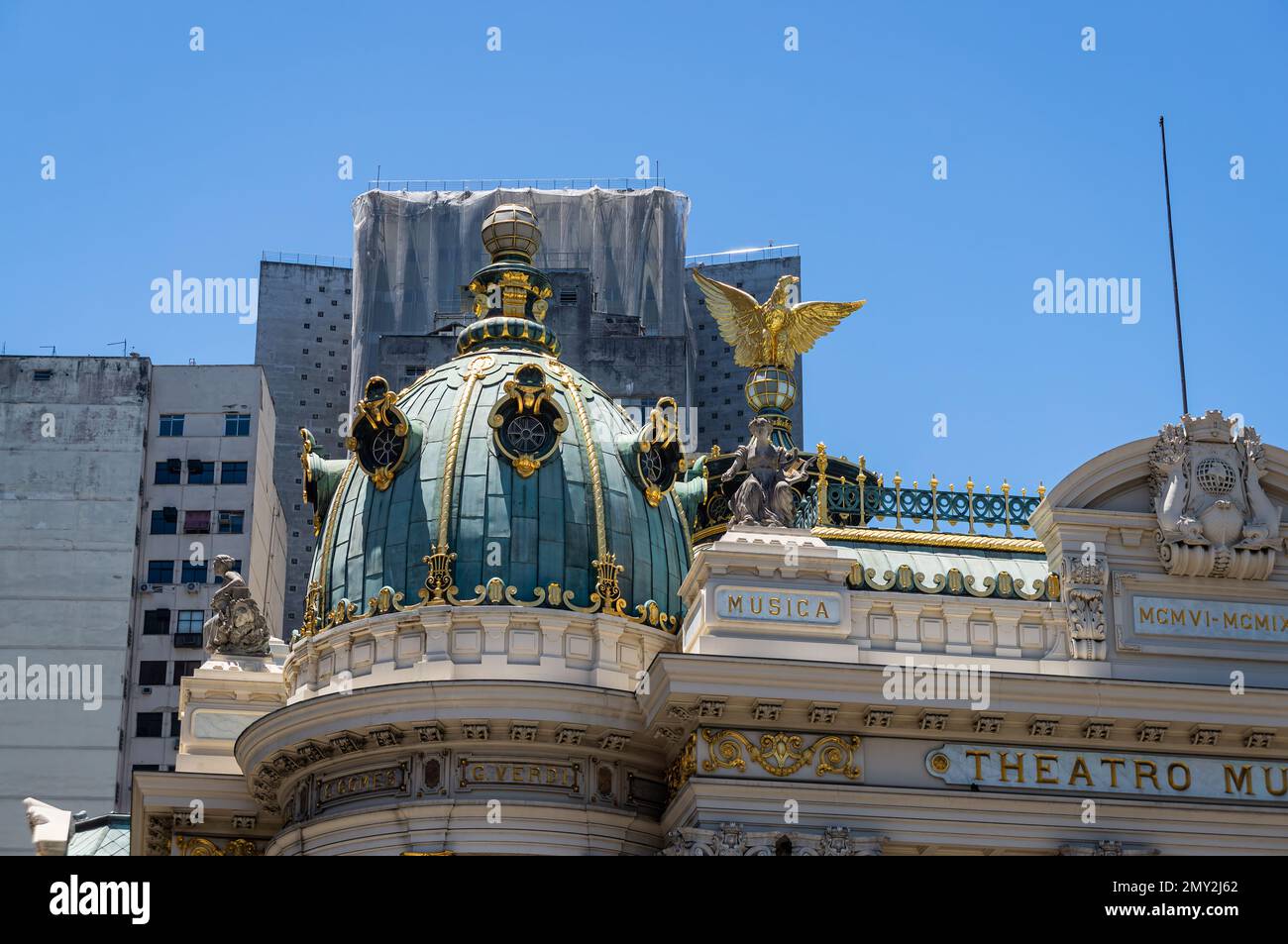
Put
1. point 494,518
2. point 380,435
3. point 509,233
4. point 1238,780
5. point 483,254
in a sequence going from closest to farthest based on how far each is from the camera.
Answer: point 1238,780
point 494,518
point 380,435
point 509,233
point 483,254

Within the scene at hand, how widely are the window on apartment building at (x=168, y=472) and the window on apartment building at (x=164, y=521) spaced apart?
1244 mm

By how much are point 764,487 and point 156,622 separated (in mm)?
62595

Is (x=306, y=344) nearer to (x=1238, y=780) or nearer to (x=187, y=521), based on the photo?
(x=187, y=521)

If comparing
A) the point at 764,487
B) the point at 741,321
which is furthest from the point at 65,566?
the point at 764,487

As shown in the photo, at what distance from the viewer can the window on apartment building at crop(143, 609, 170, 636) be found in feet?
320

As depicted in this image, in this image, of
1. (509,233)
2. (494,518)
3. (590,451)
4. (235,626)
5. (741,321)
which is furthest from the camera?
(509,233)

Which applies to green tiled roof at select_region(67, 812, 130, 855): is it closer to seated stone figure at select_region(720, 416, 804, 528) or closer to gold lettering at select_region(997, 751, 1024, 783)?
seated stone figure at select_region(720, 416, 804, 528)

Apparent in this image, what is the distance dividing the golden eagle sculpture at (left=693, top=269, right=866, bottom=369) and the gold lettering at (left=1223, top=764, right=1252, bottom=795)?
40.0ft

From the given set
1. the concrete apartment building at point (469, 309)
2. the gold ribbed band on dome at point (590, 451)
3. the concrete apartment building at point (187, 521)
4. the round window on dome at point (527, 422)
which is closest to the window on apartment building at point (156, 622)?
the concrete apartment building at point (187, 521)

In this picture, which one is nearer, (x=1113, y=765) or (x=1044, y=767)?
(x=1044, y=767)

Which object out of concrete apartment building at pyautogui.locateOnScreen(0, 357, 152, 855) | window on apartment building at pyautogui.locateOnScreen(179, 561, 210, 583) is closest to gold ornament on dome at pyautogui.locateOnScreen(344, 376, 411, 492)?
concrete apartment building at pyautogui.locateOnScreen(0, 357, 152, 855)

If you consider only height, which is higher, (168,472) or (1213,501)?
(168,472)

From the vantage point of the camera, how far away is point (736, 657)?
37.4 meters
